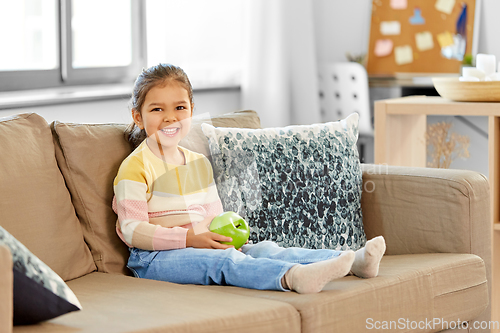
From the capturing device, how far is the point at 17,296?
111 centimetres

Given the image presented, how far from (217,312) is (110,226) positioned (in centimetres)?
54

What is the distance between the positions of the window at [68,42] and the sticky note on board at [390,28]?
1312 millimetres

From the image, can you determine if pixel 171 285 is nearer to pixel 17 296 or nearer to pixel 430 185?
pixel 17 296

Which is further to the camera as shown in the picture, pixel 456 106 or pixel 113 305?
pixel 456 106

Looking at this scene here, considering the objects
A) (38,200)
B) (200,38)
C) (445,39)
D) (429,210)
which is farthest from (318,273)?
(445,39)

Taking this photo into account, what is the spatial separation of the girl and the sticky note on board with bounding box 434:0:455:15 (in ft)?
6.63

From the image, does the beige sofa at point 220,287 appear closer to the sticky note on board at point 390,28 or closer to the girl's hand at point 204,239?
the girl's hand at point 204,239

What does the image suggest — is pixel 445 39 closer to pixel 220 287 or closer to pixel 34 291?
pixel 220 287

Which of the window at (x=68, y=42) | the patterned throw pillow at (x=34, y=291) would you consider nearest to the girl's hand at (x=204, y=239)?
the patterned throw pillow at (x=34, y=291)

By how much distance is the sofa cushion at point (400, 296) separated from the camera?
53.3 inches

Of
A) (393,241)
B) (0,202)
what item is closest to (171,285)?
(0,202)

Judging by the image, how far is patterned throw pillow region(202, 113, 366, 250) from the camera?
1.75 meters

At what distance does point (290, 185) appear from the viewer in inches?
69.6

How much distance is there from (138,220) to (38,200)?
24cm
